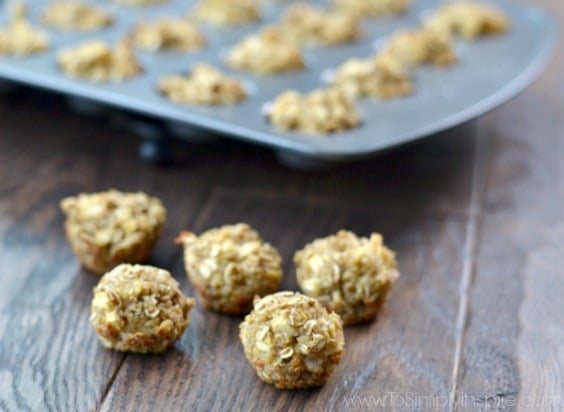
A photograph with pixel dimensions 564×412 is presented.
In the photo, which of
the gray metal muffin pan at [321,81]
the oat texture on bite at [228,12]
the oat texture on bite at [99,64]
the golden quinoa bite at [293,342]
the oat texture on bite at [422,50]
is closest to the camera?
the golden quinoa bite at [293,342]

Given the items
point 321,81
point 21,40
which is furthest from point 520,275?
point 21,40

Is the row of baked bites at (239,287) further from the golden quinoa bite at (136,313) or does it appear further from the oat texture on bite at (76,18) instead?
the oat texture on bite at (76,18)

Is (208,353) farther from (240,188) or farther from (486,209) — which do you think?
(486,209)

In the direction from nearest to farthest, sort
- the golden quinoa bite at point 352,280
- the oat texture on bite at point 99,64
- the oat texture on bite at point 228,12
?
the golden quinoa bite at point 352,280, the oat texture on bite at point 99,64, the oat texture on bite at point 228,12

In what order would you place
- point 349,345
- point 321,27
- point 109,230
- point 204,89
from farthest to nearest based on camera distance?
point 321,27 < point 204,89 < point 109,230 < point 349,345

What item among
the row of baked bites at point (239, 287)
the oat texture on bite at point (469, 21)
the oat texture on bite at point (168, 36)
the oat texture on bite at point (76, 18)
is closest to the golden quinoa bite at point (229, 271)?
the row of baked bites at point (239, 287)

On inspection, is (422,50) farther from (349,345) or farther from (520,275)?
(349,345)
